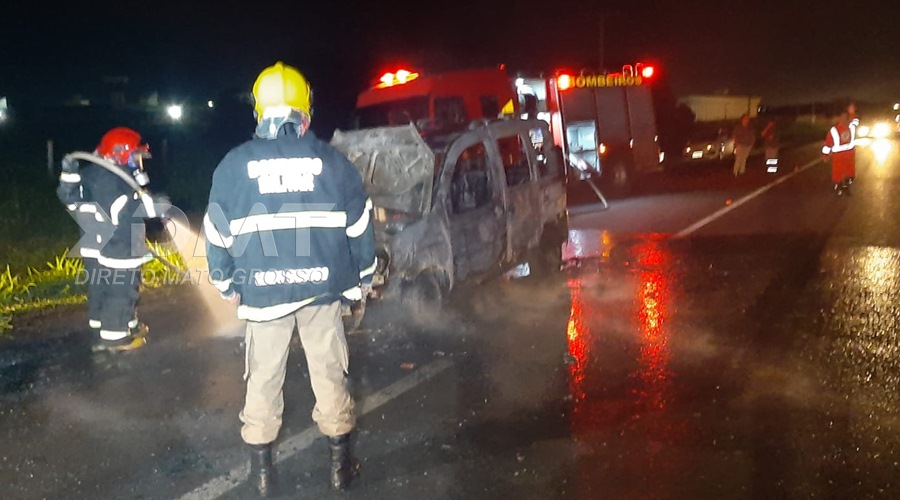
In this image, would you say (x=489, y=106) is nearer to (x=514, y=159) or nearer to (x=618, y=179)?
(x=618, y=179)

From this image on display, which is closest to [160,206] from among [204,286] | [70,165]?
[70,165]

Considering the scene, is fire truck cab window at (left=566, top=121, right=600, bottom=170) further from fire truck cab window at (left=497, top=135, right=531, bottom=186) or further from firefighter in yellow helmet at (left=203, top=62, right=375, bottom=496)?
firefighter in yellow helmet at (left=203, top=62, right=375, bottom=496)

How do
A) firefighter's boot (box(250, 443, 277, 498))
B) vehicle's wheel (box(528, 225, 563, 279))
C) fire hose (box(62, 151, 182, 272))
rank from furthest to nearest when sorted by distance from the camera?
vehicle's wheel (box(528, 225, 563, 279))
fire hose (box(62, 151, 182, 272))
firefighter's boot (box(250, 443, 277, 498))

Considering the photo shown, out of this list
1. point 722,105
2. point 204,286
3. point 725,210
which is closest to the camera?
point 204,286

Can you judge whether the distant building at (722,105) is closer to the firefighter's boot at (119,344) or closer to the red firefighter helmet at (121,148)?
the red firefighter helmet at (121,148)

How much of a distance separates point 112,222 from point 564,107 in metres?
11.4

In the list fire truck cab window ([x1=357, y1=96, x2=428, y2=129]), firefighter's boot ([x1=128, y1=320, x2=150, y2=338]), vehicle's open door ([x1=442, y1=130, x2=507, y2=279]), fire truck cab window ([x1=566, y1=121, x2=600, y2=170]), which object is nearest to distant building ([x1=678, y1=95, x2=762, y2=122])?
fire truck cab window ([x1=566, y1=121, x2=600, y2=170])

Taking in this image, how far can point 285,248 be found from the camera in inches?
145

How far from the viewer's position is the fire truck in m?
12.7

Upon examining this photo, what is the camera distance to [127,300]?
6.34m

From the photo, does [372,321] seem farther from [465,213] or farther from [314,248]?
[314,248]

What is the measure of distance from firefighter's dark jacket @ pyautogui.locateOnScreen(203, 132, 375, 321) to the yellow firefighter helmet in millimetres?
175

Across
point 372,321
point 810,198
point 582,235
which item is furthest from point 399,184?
point 810,198

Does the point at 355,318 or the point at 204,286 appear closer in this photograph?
the point at 355,318
